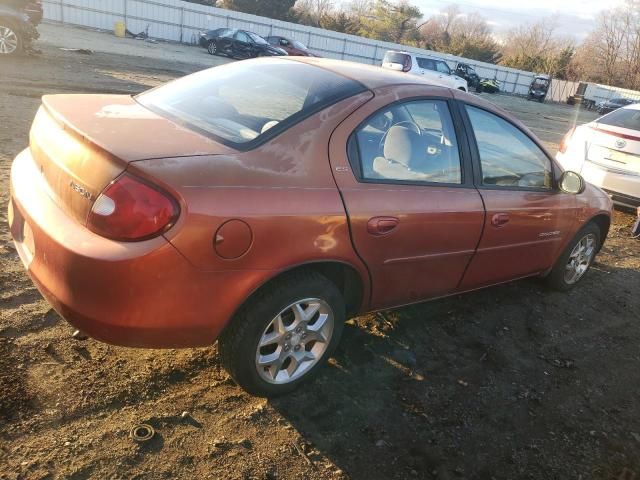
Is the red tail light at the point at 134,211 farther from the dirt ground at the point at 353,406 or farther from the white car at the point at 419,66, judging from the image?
the white car at the point at 419,66

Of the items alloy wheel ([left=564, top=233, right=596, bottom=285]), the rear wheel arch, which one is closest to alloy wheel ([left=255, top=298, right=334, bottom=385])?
the rear wheel arch

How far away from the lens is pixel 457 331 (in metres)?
3.72

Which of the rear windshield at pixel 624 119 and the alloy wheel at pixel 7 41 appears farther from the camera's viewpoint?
the alloy wheel at pixel 7 41

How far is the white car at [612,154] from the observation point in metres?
6.55

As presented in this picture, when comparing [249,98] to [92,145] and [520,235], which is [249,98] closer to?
[92,145]

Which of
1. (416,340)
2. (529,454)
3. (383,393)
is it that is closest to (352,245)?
(383,393)

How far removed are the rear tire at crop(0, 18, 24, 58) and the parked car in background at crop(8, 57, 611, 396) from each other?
10.6 m

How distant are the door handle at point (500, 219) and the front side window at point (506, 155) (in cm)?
20

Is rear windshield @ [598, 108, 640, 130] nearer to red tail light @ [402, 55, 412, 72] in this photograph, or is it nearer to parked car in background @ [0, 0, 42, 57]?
parked car in background @ [0, 0, 42, 57]

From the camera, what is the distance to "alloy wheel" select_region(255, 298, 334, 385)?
259 cm

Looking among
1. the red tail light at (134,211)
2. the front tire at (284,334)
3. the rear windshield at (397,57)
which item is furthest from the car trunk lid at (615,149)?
the rear windshield at (397,57)

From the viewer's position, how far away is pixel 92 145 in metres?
2.24

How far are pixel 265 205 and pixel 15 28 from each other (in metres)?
12.0

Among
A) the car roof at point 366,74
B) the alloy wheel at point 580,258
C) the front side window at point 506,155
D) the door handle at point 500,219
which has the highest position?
the car roof at point 366,74
